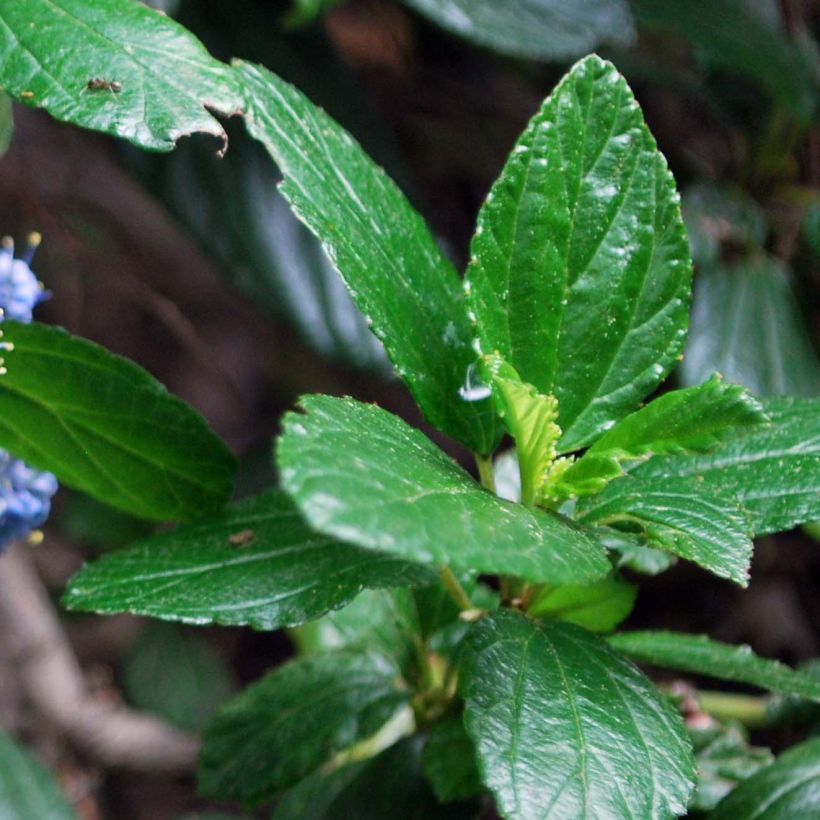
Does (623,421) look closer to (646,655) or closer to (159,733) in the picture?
(646,655)

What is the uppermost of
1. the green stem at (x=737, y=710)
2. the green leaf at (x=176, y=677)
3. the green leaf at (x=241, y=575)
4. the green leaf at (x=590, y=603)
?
the green leaf at (x=241, y=575)

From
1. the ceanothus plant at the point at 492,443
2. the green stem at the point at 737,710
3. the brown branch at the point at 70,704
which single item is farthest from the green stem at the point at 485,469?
the brown branch at the point at 70,704

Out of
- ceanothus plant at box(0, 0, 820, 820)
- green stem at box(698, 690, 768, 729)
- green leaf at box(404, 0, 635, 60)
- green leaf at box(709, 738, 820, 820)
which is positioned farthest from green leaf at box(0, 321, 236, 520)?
green leaf at box(404, 0, 635, 60)

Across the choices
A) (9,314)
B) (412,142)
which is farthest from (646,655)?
(412,142)

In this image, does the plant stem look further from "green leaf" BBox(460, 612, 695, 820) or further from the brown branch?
the brown branch

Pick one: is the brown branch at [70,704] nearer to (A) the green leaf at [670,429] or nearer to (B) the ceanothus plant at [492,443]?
(B) the ceanothus plant at [492,443]

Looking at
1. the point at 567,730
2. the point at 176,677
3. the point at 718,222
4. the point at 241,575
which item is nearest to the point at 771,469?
the point at 567,730

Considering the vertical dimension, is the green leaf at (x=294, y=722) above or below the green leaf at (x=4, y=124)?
below
